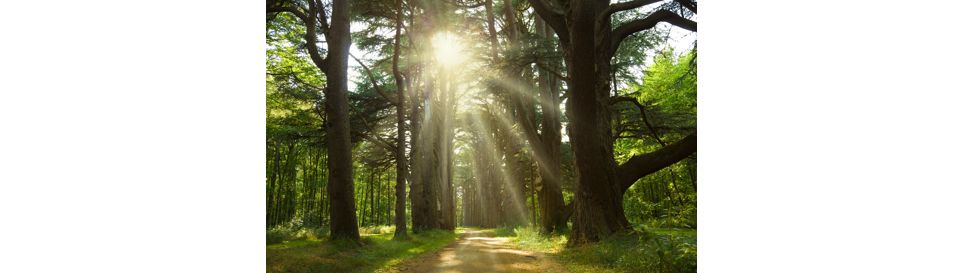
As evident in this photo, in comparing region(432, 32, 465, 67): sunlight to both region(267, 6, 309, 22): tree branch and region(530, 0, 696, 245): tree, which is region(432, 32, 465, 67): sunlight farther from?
region(267, 6, 309, 22): tree branch

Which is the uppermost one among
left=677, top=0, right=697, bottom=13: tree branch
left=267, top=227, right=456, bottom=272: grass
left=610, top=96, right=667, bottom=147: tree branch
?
left=677, top=0, right=697, bottom=13: tree branch

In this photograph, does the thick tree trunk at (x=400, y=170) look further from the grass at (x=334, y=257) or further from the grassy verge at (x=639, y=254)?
the grassy verge at (x=639, y=254)

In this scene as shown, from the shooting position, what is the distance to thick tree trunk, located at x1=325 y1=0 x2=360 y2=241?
22.0 ft

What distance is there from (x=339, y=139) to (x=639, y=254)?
184 inches

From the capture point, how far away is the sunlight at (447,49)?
1317cm

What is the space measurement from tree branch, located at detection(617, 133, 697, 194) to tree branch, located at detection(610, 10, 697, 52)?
1759 mm

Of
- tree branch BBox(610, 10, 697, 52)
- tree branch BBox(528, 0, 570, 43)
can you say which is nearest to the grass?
tree branch BBox(528, 0, 570, 43)

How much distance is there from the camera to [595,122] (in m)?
7.30

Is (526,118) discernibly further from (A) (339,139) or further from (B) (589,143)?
(A) (339,139)

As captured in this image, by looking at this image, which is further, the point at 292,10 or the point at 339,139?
the point at 339,139

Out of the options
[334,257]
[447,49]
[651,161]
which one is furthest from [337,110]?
[447,49]

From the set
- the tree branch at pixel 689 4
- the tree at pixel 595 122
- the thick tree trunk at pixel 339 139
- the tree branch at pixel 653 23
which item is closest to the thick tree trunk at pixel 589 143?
the tree at pixel 595 122
